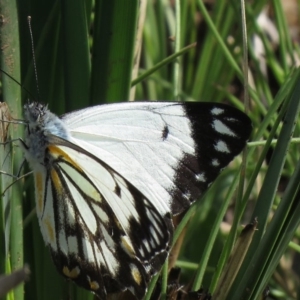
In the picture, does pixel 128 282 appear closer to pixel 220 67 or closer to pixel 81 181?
pixel 81 181

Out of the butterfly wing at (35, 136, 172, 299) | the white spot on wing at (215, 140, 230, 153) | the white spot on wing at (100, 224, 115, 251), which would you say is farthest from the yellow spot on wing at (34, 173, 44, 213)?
the white spot on wing at (215, 140, 230, 153)

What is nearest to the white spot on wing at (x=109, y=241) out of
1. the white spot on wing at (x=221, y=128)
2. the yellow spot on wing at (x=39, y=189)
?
the yellow spot on wing at (x=39, y=189)

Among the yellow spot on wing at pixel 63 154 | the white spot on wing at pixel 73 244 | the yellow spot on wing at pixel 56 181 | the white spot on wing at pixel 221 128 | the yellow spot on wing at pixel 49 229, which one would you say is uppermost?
the white spot on wing at pixel 221 128

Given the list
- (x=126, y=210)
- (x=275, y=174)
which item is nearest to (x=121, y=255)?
(x=126, y=210)

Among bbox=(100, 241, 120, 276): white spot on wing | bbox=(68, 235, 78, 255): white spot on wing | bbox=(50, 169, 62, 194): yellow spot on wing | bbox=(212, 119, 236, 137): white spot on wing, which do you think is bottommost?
bbox=(100, 241, 120, 276): white spot on wing

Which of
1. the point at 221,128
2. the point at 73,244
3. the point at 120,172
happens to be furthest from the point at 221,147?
the point at 73,244

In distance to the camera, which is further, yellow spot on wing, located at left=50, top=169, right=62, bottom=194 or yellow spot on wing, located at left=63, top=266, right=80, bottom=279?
yellow spot on wing, located at left=50, top=169, right=62, bottom=194

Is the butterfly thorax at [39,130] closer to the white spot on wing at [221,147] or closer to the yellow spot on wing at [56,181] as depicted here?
the yellow spot on wing at [56,181]

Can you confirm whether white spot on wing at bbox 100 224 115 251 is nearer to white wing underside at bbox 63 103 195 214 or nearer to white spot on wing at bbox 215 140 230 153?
white wing underside at bbox 63 103 195 214

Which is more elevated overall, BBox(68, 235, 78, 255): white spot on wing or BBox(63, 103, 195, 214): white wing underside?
BBox(63, 103, 195, 214): white wing underside
